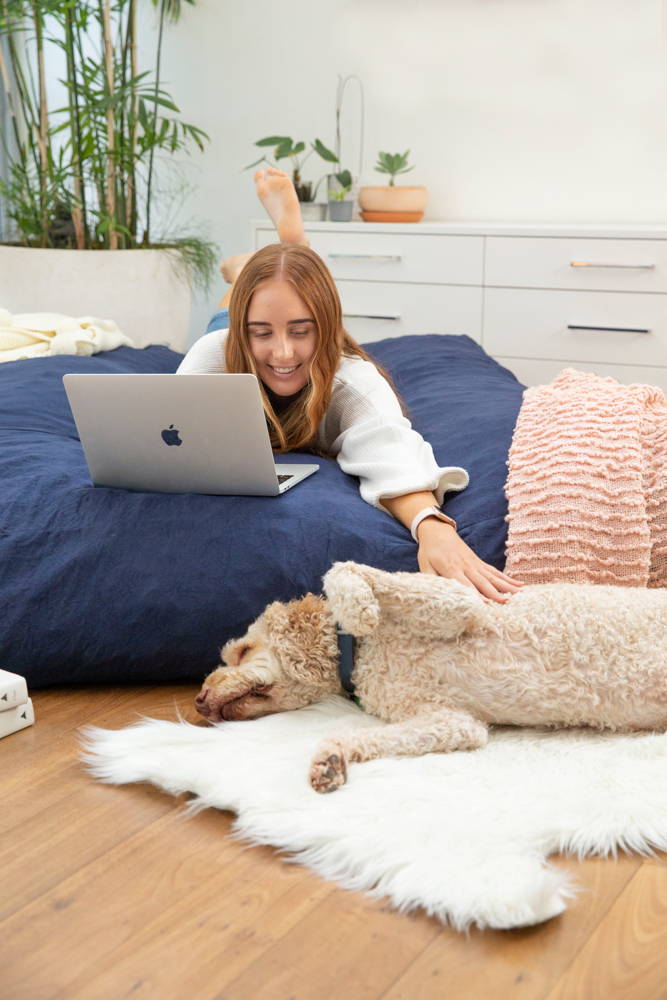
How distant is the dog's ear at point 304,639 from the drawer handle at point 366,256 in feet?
8.37

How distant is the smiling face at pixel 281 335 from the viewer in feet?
6.37

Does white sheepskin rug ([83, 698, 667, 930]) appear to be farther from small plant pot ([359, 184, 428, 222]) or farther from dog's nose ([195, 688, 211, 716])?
small plant pot ([359, 184, 428, 222])

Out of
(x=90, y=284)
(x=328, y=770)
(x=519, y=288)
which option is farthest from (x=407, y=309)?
(x=328, y=770)

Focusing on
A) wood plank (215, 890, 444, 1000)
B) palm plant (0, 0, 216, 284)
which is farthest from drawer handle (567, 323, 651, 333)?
wood plank (215, 890, 444, 1000)

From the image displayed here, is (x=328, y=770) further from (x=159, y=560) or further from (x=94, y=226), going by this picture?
(x=94, y=226)

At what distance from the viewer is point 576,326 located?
11.6 ft

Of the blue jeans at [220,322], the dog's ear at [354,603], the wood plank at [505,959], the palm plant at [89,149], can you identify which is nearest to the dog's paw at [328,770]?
the dog's ear at [354,603]

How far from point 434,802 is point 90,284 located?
2.81 meters

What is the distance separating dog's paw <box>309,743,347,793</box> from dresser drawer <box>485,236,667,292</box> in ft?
8.40

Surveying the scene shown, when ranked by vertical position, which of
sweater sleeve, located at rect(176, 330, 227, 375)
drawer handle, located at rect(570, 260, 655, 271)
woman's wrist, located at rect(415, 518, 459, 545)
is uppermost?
drawer handle, located at rect(570, 260, 655, 271)

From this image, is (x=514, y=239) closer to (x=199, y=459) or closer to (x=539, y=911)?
(x=199, y=459)

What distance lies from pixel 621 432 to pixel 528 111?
104 inches

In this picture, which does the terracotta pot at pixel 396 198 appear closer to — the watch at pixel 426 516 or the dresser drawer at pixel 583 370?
the dresser drawer at pixel 583 370

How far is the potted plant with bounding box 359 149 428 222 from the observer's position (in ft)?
12.7
